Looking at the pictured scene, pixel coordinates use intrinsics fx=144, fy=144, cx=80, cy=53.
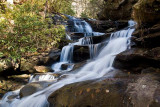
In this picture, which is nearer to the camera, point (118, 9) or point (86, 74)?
point (86, 74)

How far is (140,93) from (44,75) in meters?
6.56

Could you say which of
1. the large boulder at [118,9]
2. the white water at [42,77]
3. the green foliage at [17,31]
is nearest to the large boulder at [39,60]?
the white water at [42,77]

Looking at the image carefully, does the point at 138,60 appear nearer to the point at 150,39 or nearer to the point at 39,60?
the point at 150,39

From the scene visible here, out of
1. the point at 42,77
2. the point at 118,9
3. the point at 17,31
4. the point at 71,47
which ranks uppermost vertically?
the point at 118,9

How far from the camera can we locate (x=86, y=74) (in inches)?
310

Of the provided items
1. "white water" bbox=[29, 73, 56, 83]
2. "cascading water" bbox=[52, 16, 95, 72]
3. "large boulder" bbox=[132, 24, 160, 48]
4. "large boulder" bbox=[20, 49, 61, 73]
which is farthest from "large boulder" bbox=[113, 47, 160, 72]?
"large boulder" bbox=[20, 49, 61, 73]

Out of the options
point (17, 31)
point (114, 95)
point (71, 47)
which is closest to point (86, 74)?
point (114, 95)

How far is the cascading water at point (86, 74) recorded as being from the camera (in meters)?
5.56

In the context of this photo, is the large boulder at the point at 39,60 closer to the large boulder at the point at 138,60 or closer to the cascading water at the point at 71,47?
the cascading water at the point at 71,47

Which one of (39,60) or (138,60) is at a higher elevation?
(138,60)

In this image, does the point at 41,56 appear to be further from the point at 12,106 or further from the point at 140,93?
the point at 140,93

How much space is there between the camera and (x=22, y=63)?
1083 cm

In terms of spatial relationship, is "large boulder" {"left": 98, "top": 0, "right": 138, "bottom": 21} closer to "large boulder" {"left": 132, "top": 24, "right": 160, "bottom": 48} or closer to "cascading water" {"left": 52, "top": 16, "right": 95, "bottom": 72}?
"cascading water" {"left": 52, "top": 16, "right": 95, "bottom": 72}

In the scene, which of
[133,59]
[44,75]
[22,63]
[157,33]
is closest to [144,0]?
[157,33]
